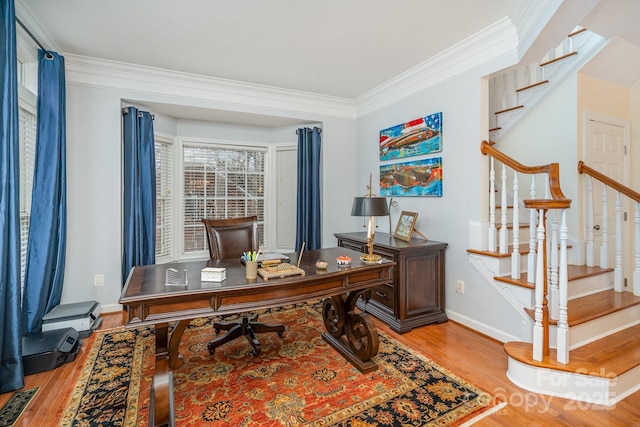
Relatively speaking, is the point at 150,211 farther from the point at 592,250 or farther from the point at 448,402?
the point at 592,250

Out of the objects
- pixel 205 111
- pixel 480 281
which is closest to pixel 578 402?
pixel 480 281

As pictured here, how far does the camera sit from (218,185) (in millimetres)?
4277

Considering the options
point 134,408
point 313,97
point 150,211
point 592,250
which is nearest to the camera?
point 134,408

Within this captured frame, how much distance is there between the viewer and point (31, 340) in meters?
2.29

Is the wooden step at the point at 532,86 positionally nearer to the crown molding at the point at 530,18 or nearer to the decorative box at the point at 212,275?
the crown molding at the point at 530,18

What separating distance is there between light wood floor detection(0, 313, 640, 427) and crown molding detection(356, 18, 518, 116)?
7.86ft

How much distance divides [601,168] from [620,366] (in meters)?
2.03

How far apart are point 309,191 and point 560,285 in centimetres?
287

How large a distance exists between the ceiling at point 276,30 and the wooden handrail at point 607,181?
3.55 ft

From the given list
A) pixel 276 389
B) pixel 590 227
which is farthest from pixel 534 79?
pixel 276 389

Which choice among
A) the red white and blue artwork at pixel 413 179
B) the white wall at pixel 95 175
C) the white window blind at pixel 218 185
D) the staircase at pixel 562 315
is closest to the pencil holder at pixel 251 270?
the staircase at pixel 562 315

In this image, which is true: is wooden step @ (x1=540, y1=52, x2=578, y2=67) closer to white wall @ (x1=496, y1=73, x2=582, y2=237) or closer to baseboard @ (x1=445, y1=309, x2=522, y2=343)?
white wall @ (x1=496, y1=73, x2=582, y2=237)

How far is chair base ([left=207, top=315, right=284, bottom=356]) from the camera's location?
2.39 meters

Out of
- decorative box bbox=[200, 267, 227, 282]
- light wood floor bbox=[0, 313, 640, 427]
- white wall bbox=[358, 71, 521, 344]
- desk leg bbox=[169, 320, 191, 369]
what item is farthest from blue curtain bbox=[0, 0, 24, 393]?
white wall bbox=[358, 71, 521, 344]
